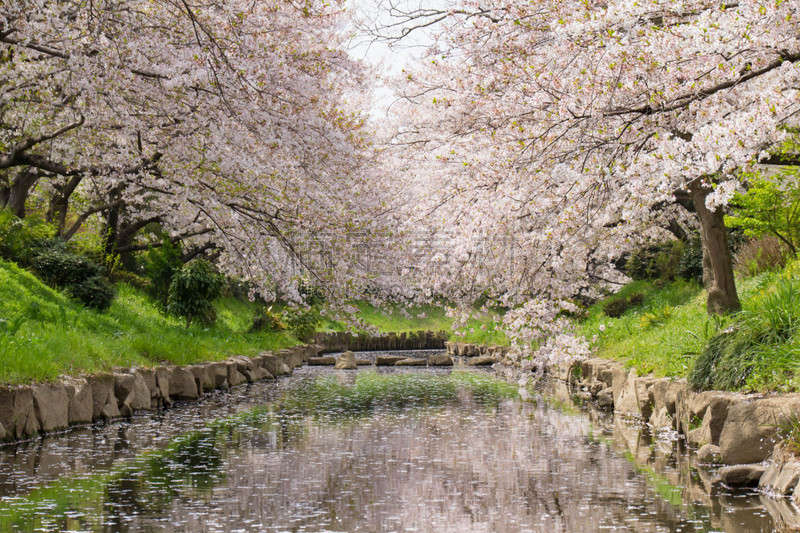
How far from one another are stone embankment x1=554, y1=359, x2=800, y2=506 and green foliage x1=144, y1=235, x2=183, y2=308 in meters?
15.9

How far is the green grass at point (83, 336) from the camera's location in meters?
11.1

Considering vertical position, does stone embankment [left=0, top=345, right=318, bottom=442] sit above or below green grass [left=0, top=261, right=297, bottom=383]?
below

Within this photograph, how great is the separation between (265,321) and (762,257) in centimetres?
1690

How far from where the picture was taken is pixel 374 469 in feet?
29.4

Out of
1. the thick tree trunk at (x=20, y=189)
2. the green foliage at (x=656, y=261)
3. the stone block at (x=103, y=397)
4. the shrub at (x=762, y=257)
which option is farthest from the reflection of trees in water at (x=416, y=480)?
the thick tree trunk at (x=20, y=189)

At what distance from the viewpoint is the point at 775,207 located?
47.5ft

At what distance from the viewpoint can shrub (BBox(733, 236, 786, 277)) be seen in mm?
15519

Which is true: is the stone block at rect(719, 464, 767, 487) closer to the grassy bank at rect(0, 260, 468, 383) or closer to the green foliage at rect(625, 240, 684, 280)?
the grassy bank at rect(0, 260, 468, 383)

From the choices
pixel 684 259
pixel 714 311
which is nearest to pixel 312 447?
pixel 714 311

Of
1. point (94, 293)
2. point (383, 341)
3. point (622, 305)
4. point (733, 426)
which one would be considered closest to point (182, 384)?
point (94, 293)

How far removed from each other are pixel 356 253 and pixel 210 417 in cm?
480

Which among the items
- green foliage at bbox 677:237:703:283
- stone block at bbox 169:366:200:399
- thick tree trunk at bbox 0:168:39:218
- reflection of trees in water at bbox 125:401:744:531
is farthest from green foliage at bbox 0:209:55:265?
green foliage at bbox 677:237:703:283

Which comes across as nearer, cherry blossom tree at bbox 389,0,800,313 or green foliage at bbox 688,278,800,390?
cherry blossom tree at bbox 389,0,800,313

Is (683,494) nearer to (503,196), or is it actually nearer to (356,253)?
(503,196)
